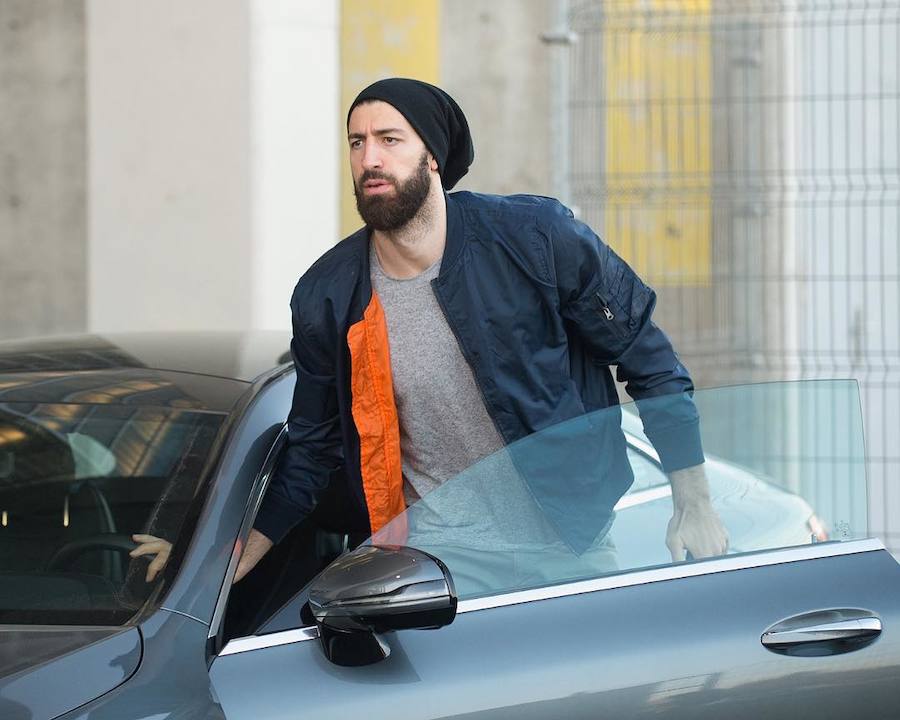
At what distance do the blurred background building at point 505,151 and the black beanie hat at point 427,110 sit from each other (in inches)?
88.7

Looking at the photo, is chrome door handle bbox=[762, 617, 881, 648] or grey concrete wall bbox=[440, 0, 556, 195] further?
grey concrete wall bbox=[440, 0, 556, 195]

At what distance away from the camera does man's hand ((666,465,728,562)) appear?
236 centimetres

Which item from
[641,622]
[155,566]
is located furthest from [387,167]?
[641,622]

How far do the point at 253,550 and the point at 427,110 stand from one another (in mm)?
876

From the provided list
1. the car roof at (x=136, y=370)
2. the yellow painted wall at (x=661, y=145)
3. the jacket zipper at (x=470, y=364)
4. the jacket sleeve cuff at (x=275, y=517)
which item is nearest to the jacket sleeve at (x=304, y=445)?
the jacket sleeve cuff at (x=275, y=517)

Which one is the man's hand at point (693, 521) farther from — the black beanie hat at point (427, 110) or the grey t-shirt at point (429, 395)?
the black beanie hat at point (427, 110)

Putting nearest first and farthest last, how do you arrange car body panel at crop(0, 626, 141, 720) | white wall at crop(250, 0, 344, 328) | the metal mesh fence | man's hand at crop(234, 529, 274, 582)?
car body panel at crop(0, 626, 141, 720), man's hand at crop(234, 529, 274, 582), the metal mesh fence, white wall at crop(250, 0, 344, 328)

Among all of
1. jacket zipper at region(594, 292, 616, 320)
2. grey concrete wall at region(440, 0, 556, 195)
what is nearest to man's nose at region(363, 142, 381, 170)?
jacket zipper at region(594, 292, 616, 320)

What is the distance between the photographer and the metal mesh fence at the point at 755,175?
561cm

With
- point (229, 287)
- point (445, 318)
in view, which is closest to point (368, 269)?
point (445, 318)

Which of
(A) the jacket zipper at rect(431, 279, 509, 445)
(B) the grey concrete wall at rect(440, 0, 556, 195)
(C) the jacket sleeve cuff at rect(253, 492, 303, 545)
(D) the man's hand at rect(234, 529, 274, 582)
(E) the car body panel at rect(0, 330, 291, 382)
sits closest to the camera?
(D) the man's hand at rect(234, 529, 274, 582)

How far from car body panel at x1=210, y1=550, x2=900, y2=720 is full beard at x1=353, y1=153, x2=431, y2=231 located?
2.64 feet

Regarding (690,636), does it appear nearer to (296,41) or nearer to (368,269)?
(368,269)

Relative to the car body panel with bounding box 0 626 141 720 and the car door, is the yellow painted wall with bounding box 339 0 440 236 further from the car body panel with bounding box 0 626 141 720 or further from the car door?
the car body panel with bounding box 0 626 141 720
